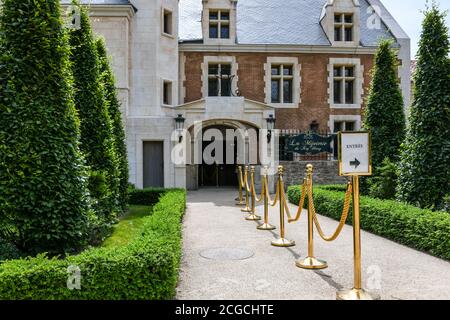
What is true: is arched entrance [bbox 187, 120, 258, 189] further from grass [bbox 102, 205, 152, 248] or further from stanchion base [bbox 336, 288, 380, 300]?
stanchion base [bbox 336, 288, 380, 300]

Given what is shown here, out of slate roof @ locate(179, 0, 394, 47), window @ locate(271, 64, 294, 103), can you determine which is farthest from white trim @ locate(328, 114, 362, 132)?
slate roof @ locate(179, 0, 394, 47)

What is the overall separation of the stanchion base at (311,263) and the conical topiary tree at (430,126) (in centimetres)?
400

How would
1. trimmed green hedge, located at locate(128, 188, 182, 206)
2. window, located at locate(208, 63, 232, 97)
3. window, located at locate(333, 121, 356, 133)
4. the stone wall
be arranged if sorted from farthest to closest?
window, located at locate(333, 121, 356, 133) → window, located at locate(208, 63, 232, 97) → the stone wall → trimmed green hedge, located at locate(128, 188, 182, 206)

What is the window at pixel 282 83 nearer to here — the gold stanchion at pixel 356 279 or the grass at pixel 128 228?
the grass at pixel 128 228

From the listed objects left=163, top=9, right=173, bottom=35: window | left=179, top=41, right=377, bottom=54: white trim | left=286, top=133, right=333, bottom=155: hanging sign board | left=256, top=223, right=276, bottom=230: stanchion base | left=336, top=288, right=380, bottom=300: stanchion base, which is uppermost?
left=163, top=9, right=173, bottom=35: window

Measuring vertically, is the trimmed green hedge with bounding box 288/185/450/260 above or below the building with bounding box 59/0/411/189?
below

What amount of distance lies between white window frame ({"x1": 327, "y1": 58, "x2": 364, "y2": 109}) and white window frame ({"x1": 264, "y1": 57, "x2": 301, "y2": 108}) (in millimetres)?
1797

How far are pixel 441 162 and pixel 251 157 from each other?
39.3 ft

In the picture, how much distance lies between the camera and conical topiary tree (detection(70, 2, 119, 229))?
877 cm

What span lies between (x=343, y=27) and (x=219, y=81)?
24.9ft

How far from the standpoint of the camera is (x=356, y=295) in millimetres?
4645

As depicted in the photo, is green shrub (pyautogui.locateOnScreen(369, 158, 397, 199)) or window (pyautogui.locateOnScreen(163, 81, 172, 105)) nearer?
green shrub (pyautogui.locateOnScreen(369, 158, 397, 199))

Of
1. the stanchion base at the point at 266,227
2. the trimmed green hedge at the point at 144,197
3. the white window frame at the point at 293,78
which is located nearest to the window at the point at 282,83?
the white window frame at the point at 293,78

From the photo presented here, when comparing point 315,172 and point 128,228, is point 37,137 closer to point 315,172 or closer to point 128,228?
point 128,228
